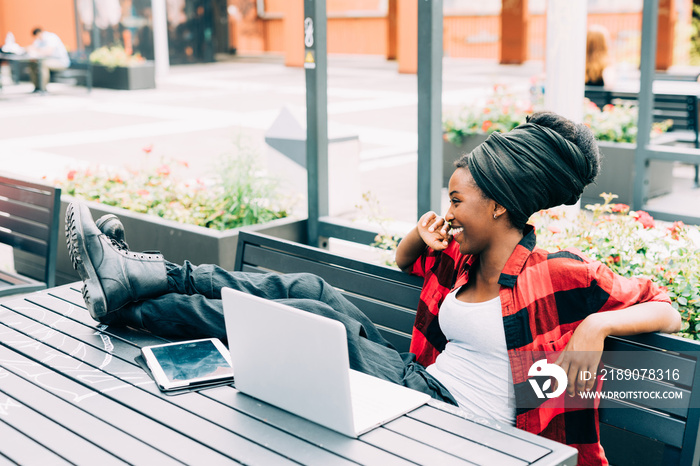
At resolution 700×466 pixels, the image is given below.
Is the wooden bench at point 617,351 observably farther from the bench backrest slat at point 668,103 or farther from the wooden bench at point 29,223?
the bench backrest slat at point 668,103

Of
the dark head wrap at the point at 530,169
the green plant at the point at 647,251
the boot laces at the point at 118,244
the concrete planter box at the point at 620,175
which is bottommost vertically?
the concrete planter box at the point at 620,175

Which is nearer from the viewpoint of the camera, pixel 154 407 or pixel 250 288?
pixel 154 407

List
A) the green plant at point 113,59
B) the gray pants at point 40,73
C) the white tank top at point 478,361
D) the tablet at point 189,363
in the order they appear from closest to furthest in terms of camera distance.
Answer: the tablet at point 189,363
the white tank top at point 478,361
the gray pants at point 40,73
the green plant at point 113,59

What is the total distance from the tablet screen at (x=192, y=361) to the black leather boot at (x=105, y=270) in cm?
28

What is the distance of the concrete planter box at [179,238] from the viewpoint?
Answer: 4.16 metres

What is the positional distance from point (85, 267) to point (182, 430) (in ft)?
3.02

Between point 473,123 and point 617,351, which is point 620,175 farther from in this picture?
point 617,351

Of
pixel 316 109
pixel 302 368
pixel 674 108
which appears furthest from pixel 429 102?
pixel 674 108

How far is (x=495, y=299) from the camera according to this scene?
2270 millimetres

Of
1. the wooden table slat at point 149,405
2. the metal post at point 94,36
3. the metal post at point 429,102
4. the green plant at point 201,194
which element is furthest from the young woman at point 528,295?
the metal post at point 94,36

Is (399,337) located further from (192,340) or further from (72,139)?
(72,139)

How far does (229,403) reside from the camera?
200 centimetres

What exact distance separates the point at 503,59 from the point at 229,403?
2264 centimetres

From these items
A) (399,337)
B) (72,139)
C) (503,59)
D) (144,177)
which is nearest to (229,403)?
(399,337)
